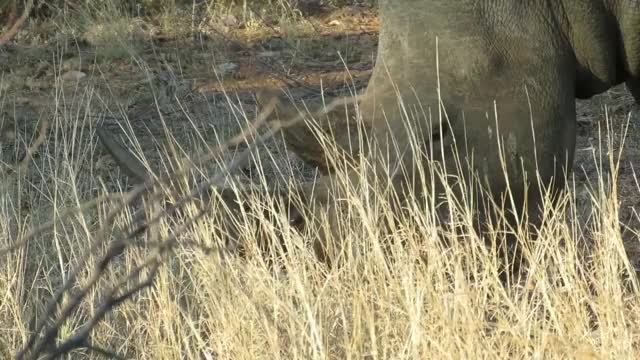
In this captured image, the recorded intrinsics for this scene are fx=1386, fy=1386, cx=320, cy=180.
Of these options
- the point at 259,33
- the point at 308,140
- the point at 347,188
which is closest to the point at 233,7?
the point at 259,33

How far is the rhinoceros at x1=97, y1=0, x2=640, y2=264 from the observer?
15.4ft

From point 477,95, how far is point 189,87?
5.04m

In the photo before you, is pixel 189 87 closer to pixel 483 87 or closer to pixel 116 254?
pixel 483 87

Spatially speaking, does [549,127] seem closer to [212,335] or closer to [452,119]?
[452,119]

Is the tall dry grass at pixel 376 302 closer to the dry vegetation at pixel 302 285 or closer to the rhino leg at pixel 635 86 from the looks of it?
the dry vegetation at pixel 302 285

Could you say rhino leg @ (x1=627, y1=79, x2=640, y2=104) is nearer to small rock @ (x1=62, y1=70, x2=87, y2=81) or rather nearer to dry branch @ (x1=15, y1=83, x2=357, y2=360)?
dry branch @ (x1=15, y1=83, x2=357, y2=360)

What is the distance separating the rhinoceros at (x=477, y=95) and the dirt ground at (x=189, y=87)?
7.52ft

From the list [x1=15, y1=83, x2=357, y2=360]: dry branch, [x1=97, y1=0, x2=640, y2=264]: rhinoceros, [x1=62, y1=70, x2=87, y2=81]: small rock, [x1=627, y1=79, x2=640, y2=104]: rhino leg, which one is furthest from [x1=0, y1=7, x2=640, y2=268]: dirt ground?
[x1=15, y1=83, x2=357, y2=360]: dry branch

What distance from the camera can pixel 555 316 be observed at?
3988mm

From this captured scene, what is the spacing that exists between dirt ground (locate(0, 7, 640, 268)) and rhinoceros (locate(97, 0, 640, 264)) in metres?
2.29

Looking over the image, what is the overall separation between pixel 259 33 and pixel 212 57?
90 cm

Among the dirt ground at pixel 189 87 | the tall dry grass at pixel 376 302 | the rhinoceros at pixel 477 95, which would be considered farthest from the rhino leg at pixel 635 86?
the dirt ground at pixel 189 87

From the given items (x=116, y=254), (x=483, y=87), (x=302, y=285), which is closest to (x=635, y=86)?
(x=483, y=87)

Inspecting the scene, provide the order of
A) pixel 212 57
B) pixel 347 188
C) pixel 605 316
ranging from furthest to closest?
1. pixel 212 57
2. pixel 347 188
3. pixel 605 316
